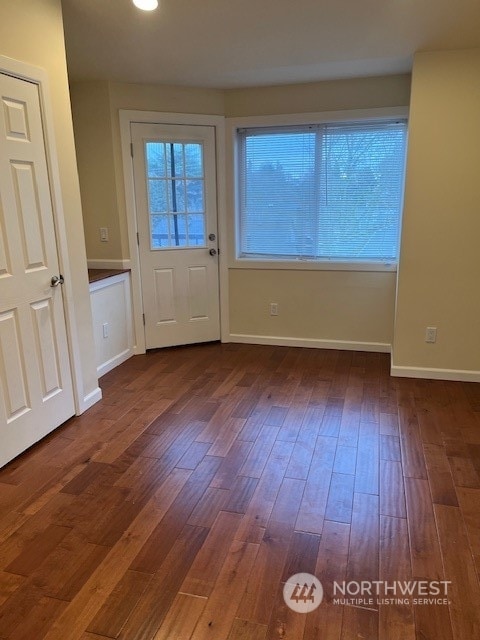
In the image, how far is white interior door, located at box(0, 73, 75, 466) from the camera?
2.34 m

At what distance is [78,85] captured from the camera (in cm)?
377

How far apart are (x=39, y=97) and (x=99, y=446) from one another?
2000 millimetres

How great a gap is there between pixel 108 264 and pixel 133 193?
26.2 inches

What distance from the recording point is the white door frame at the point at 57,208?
92.7 inches

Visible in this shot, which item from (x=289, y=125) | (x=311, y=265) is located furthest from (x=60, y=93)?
(x=311, y=265)

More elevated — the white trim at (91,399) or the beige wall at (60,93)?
the beige wall at (60,93)

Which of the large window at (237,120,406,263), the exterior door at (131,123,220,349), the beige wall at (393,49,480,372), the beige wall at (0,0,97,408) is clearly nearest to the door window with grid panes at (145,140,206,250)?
the exterior door at (131,123,220,349)

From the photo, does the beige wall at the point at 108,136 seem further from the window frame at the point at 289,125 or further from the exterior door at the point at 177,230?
the window frame at the point at 289,125

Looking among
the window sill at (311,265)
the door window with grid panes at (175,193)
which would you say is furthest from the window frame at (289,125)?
the door window with grid panes at (175,193)

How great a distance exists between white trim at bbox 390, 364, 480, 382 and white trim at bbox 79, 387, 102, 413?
2289 millimetres

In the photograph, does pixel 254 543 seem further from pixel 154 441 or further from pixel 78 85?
pixel 78 85

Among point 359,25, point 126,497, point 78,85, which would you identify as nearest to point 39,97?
point 78,85

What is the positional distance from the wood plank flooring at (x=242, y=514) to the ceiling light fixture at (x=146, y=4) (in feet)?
7.87

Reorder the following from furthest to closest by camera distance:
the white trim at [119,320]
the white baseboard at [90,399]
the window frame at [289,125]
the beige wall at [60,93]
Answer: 1. the window frame at [289,125]
2. the white trim at [119,320]
3. the white baseboard at [90,399]
4. the beige wall at [60,93]
